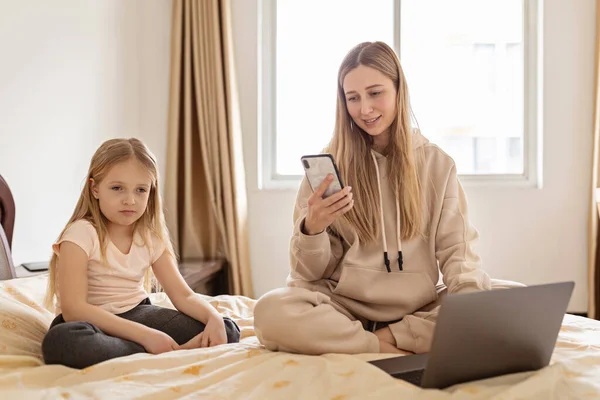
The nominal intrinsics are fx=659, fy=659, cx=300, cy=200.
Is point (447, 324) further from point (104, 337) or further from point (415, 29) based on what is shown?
point (415, 29)

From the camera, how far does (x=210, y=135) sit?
3.28 meters

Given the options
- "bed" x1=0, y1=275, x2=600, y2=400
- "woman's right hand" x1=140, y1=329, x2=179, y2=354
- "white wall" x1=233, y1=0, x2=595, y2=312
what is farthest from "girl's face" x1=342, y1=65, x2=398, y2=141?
"white wall" x1=233, y1=0, x2=595, y2=312

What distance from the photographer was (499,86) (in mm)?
3463

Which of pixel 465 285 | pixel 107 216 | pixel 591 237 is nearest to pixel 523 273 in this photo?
pixel 591 237

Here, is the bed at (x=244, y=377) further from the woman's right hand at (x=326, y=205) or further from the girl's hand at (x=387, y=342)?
the woman's right hand at (x=326, y=205)

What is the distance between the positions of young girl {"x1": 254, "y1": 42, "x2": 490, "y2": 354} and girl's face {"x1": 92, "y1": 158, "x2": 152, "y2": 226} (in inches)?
15.2

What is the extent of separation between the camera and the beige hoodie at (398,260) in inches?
60.1

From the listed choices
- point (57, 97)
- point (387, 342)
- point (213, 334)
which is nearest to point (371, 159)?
point (387, 342)

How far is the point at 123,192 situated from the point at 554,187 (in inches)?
94.1

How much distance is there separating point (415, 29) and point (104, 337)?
102 inches

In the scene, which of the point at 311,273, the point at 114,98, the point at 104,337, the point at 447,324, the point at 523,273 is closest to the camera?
the point at 447,324

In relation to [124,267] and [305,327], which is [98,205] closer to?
[124,267]

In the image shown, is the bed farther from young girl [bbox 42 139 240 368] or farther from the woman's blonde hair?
the woman's blonde hair

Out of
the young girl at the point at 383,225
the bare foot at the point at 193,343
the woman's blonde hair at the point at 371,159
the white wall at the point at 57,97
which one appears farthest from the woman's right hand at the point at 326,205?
the white wall at the point at 57,97
